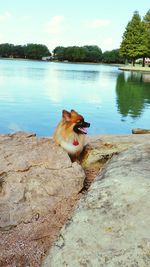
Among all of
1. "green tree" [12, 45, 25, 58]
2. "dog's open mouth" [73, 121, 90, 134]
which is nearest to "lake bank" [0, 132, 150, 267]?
"dog's open mouth" [73, 121, 90, 134]

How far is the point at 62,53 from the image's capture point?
156 m

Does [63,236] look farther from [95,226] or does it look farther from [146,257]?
[146,257]

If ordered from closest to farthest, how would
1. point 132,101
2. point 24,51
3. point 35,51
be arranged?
1. point 132,101
2. point 35,51
3. point 24,51

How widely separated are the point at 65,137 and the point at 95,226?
8.64 ft

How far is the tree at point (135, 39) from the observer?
83938 mm

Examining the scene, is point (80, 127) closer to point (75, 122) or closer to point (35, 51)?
point (75, 122)

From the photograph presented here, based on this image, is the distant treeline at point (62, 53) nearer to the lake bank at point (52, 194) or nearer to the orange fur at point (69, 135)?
the orange fur at point (69, 135)

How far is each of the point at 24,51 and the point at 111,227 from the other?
6634 inches

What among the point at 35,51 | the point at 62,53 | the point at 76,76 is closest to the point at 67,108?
the point at 76,76

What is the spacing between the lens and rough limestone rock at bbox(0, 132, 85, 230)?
5133mm

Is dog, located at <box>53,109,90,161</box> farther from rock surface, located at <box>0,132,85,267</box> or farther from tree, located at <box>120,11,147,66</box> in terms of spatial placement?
tree, located at <box>120,11,147,66</box>

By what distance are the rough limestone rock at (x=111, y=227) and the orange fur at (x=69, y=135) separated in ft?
5.44

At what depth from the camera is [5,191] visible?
5.31m

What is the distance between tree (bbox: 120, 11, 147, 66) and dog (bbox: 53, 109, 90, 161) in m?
80.3
